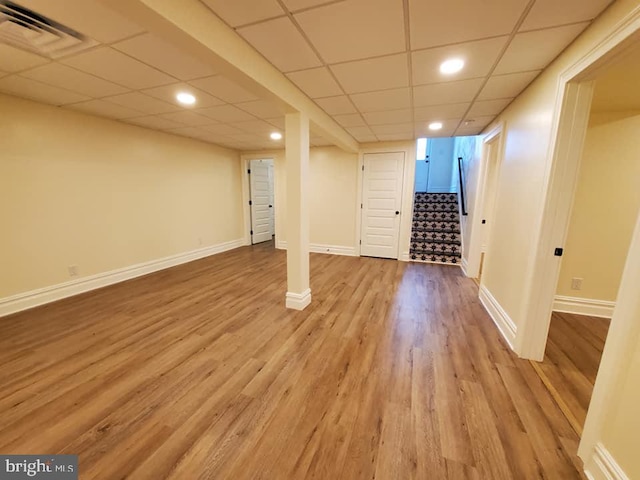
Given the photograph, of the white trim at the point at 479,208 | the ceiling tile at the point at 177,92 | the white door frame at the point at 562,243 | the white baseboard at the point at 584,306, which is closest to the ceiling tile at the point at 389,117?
the white trim at the point at 479,208

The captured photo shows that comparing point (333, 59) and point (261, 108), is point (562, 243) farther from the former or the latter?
point (261, 108)

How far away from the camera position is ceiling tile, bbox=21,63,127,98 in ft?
6.98

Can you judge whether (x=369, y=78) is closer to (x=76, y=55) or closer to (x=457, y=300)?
(x=76, y=55)

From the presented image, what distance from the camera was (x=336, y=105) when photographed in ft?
9.74

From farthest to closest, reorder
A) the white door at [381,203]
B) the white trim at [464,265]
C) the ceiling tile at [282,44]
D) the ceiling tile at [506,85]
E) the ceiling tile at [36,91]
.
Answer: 1. the white door at [381,203]
2. the white trim at [464,265]
3. the ceiling tile at [36,91]
4. the ceiling tile at [506,85]
5. the ceiling tile at [282,44]

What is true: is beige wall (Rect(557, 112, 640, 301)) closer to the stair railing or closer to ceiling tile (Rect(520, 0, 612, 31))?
ceiling tile (Rect(520, 0, 612, 31))

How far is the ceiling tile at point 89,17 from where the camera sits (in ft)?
4.55

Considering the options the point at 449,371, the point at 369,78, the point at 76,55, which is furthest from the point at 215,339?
the point at 369,78

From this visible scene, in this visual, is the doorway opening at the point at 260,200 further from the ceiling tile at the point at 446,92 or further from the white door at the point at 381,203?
the ceiling tile at the point at 446,92

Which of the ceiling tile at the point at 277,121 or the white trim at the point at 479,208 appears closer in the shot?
the ceiling tile at the point at 277,121

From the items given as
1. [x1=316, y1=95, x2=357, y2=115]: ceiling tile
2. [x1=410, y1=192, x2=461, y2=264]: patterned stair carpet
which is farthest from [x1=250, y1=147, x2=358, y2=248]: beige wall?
[x1=316, y1=95, x2=357, y2=115]: ceiling tile

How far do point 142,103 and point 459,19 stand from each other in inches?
124

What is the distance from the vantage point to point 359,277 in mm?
4180

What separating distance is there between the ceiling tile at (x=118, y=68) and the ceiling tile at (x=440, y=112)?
2.76m
